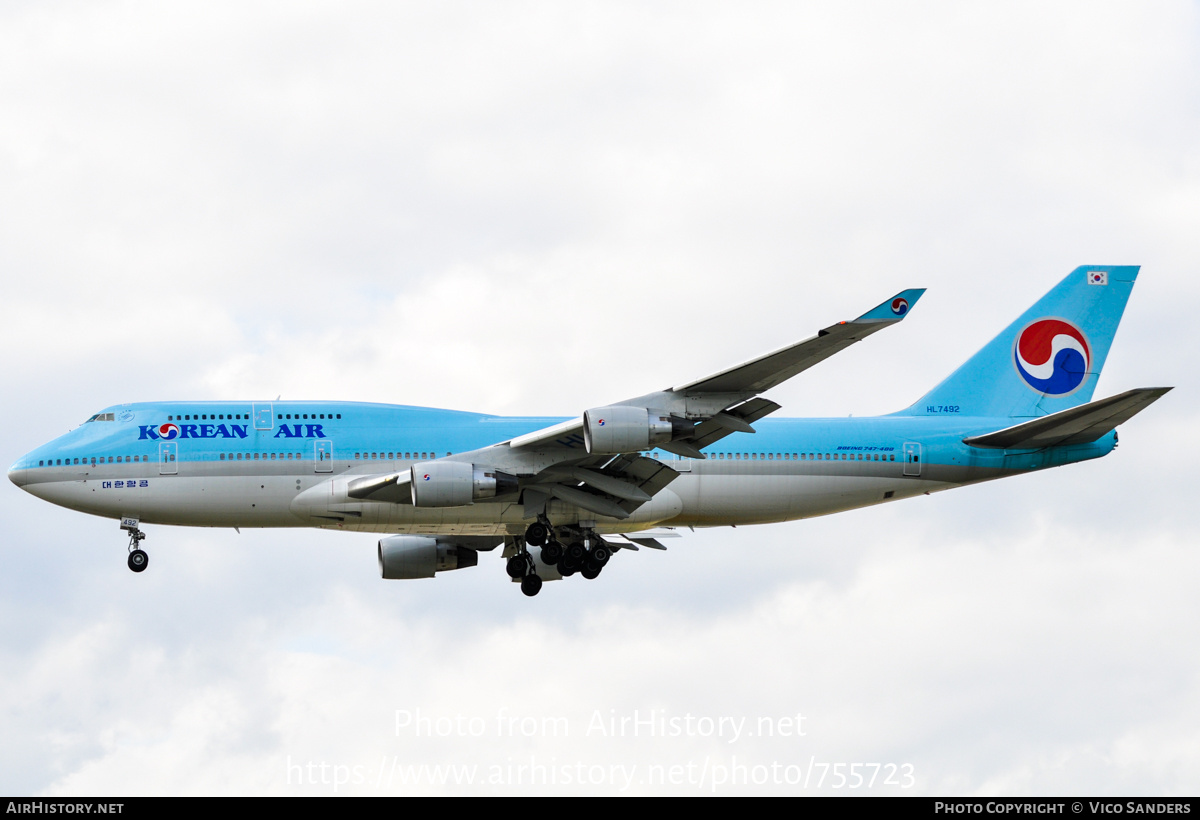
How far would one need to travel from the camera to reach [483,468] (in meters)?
39.4

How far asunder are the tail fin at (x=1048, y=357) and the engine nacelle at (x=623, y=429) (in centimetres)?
1287

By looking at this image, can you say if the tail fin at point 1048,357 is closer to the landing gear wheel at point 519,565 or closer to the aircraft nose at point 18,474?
the landing gear wheel at point 519,565

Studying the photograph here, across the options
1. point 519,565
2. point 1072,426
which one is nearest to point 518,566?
point 519,565

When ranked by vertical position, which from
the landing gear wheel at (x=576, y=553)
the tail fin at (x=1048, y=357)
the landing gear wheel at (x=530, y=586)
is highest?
the tail fin at (x=1048, y=357)

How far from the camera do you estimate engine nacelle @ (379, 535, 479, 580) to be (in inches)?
1852

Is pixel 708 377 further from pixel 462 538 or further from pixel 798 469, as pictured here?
pixel 462 538

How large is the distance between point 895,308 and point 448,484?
12207mm

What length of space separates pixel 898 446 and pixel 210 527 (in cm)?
1906

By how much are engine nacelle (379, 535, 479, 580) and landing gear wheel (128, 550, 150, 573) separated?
7.66 metres

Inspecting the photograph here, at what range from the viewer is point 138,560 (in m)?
41.9

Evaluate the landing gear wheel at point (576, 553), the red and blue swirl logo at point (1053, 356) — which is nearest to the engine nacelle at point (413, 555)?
the landing gear wheel at point (576, 553)

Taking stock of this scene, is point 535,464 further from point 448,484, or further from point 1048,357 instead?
point 1048,357

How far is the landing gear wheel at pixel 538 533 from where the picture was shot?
1622 inches

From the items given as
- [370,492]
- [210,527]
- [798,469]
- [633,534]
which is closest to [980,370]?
[798,469]
